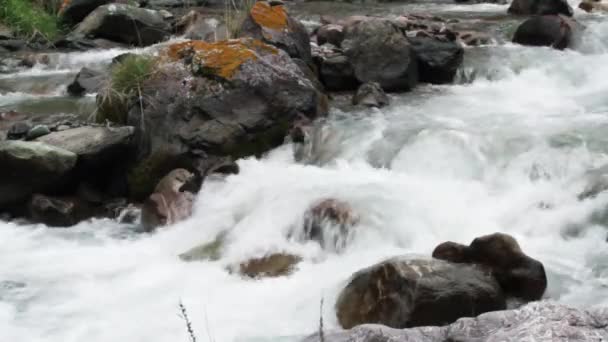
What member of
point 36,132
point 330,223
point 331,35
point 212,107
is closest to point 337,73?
point 331,35

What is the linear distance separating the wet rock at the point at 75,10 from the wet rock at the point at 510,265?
40.1 ft

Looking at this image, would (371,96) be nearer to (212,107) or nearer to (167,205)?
(212,107)

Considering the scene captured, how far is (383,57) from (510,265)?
538cm

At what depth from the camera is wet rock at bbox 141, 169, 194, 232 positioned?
6.40 metres

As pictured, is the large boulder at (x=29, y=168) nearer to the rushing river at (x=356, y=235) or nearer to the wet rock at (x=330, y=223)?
the rushing river at (x=356, y=235)

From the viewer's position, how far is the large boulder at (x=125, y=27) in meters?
13.0

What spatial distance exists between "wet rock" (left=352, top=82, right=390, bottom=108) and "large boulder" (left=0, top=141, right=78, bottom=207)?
3549 millimetres

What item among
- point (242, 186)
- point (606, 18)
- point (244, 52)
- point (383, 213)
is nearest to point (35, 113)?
point (244, 52)

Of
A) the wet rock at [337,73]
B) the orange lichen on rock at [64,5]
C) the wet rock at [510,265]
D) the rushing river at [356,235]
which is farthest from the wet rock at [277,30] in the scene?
the orange lichen on rock at [64,5]

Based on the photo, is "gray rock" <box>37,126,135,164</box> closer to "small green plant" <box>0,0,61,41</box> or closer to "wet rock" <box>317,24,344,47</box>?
"wet rock" <box>317,24,344,47</box>

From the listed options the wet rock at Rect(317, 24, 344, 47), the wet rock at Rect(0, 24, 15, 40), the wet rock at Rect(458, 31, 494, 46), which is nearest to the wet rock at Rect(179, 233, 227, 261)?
the wet rock at Rect(317, 24, 344, 47)

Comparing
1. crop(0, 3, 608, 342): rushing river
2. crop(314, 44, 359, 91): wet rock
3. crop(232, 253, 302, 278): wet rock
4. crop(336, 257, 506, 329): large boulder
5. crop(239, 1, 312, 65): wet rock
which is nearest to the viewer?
crop(336, 257, 506, 329): large boulder

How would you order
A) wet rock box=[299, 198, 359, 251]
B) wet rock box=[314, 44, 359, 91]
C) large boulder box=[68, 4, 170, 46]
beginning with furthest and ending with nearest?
1. large boulder box=[68, 4, 170, 46]
2. wet rock box=[314, 44, 359, 91]
3. wet rock box=[299, 198, 359, 251]

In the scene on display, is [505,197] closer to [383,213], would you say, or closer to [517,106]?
[383,213]
